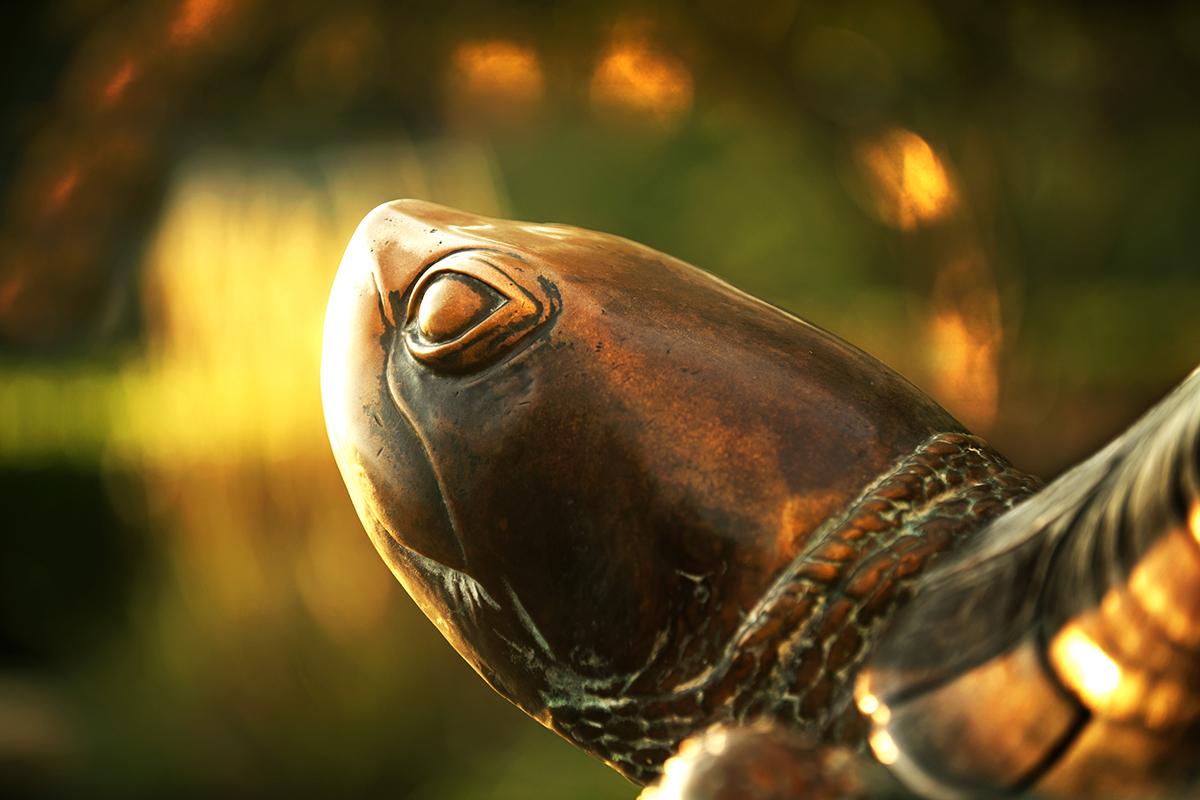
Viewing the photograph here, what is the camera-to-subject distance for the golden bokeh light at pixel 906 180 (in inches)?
103

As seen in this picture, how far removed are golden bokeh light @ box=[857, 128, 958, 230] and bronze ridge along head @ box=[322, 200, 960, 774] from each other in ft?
6.62

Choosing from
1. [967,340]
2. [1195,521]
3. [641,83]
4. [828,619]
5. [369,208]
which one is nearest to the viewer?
[1195,521]

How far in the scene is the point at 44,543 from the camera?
3270mm

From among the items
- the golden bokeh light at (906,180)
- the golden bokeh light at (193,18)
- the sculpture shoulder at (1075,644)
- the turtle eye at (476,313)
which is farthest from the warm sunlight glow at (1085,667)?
the golden bokeh light at (193,18)

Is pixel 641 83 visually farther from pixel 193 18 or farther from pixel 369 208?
pixel 193 18

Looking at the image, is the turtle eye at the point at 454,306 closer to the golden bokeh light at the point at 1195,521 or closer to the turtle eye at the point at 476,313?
the turtle eye at the point at 476,313

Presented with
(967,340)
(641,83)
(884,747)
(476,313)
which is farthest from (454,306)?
(641,83)

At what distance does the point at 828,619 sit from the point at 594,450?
0.46 feet

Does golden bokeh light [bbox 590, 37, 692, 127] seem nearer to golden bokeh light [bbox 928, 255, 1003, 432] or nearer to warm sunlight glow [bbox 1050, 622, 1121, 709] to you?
golden bokeh light [bbox 928, 255, 1003, 432]

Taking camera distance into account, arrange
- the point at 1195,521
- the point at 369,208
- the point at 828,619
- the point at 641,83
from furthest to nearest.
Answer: the point at 369,208
the point at 641,83
the point at 828,619
the point at 1195,521

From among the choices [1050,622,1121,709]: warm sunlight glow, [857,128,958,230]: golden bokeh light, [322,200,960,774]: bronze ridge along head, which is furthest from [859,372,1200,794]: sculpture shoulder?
[857,128,958,230]: golden bokeh light

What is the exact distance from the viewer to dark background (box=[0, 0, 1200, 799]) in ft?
8.54

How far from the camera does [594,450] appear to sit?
64 centimetres

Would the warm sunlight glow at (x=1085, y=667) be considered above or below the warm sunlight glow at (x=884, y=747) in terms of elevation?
above
